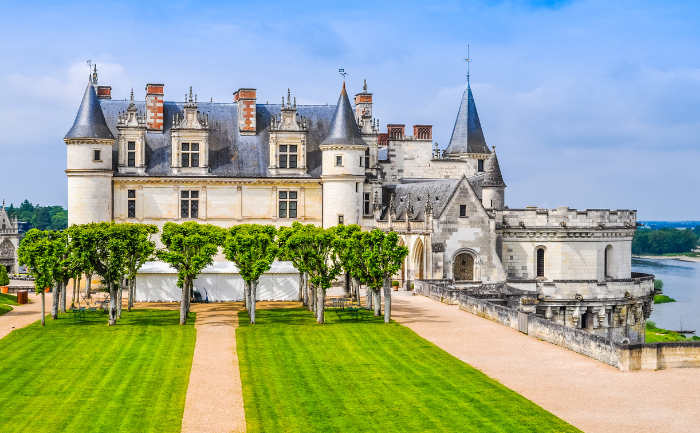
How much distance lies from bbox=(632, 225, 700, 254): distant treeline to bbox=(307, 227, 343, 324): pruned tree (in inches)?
5522

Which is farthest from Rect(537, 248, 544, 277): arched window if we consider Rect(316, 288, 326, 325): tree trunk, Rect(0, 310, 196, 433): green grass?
Rect(0, 310, 196, 433): green grass

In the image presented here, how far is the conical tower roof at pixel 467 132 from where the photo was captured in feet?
181

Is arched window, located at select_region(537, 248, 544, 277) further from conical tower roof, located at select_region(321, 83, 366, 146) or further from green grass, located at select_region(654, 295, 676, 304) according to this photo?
green grass, located at select_region(654, 295, 676, 304)

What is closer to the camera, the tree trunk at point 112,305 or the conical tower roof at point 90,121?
the tree trunk at point 112,305

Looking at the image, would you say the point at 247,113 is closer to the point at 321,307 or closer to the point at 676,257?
the point at 321,307

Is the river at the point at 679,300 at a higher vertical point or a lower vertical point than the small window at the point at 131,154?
lower

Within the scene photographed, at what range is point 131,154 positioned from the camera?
4731cm

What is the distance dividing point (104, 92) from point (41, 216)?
95.8m

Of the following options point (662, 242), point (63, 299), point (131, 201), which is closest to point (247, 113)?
point (131, 201)

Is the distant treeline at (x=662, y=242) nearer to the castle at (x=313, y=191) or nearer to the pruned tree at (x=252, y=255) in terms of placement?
the castle at (x=313, y=191)

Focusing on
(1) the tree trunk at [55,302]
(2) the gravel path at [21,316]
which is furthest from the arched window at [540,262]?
(1) the tree trunk at [55,302]

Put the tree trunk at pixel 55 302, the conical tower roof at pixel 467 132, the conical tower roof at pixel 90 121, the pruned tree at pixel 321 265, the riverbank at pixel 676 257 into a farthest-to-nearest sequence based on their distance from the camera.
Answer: the riverbank at pixel 676 257 < the conical tower roof at pixel 467 132 < the conical tower roof at pixel 90 121 < the tree trunk at pixel 55 302 < the pruned tree at pixel 321 265

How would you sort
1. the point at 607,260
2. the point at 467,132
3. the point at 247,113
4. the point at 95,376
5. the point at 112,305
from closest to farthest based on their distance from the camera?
the point at 95,376
the point at 112,305
the point at 607,260
the point at 247,113
the point at 467,132

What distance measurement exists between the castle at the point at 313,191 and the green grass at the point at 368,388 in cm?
1607
